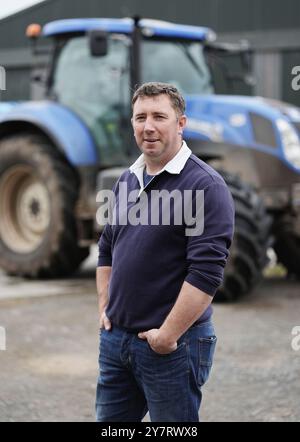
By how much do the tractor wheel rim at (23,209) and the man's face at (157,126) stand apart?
5.63 m

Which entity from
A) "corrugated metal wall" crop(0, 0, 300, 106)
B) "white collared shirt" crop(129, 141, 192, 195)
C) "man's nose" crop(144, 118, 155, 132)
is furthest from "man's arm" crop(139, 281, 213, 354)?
"corrugated metal wall" crop(0, 0, 300, 106)

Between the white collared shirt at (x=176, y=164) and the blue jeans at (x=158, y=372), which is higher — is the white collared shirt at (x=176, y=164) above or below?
above

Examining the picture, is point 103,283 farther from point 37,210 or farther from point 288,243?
point 37,210

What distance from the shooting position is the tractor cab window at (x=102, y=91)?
785 centimetres

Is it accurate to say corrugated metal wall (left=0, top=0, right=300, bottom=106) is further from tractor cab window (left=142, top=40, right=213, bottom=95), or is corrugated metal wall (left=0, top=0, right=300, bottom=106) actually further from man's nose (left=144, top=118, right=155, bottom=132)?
man's nose (left=144, top=118, right=155, bottom=132)

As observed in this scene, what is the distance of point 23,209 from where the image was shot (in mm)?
8750

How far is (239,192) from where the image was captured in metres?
6.79

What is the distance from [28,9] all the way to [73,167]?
43.7 ft

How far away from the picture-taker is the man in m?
2.58

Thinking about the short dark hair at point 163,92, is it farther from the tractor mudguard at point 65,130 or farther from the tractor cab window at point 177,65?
the tractor mudguard at point 65,130

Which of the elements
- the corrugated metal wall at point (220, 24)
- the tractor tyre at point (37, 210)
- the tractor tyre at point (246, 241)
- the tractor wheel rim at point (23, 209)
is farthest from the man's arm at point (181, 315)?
the corrugated metal wall at point (220, 24)

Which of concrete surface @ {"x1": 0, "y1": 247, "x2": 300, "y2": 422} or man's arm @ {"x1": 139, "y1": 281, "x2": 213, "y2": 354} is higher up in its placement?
man's arm @ {"x1": 139, "y1": 281, "x2": 213, "y2": 354}

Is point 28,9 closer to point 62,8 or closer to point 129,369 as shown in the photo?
point 62,8

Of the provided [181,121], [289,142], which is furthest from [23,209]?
[181,121]
